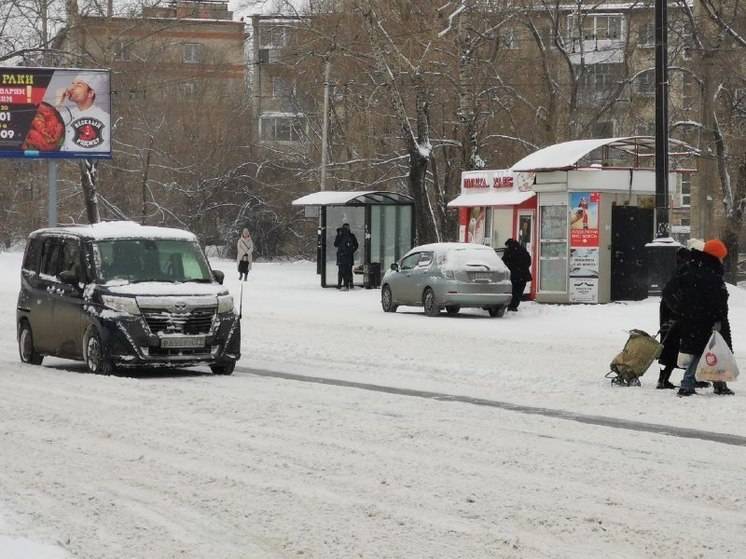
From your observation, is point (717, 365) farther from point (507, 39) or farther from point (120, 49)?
point (120, 49)

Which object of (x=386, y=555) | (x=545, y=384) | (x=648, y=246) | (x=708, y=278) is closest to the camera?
(x=386, y=555)

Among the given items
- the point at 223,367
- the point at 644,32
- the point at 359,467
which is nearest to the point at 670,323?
the point at 223,367

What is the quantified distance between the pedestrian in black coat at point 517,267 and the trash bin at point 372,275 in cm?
1011

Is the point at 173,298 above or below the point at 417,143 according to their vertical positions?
below

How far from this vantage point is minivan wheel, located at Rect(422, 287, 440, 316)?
32188 mm

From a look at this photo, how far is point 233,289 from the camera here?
42.8 m

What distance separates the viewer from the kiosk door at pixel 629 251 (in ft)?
108

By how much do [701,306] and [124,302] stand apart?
240 inches

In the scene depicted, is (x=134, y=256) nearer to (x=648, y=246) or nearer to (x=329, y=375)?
(x=329, y=375)

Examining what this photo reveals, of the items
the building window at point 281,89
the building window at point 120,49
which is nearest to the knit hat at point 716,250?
the building window at point 120,49

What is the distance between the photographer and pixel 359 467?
1087 centimetres

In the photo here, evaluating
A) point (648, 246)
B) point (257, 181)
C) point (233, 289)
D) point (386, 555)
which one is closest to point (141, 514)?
point (386, 555)

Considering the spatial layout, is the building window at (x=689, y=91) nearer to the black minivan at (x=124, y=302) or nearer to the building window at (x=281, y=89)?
the building window at (x=281, y=89)

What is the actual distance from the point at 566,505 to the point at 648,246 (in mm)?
20643
